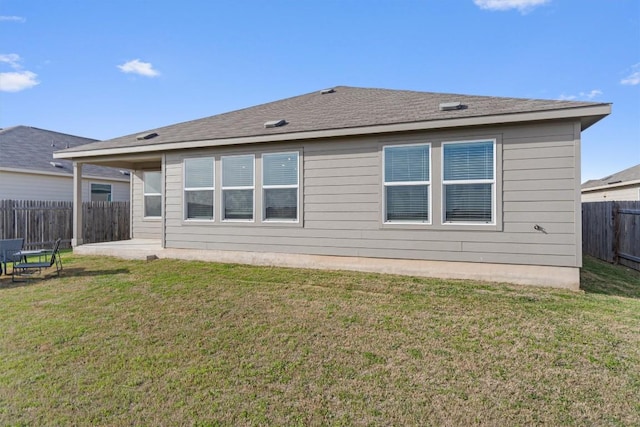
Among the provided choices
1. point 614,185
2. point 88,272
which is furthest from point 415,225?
point 614,185

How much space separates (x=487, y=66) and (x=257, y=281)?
11.4 meters

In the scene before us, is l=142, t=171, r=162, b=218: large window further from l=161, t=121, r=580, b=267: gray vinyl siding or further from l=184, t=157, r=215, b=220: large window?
l=184, t=157, r=215, b=220: large window

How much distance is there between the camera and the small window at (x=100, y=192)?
16062mm

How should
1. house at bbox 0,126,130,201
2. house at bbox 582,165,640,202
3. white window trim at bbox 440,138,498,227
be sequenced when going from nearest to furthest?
white window trim at bbox 440,138,498,227
house at bbox 0,126,130,201
house at bbox 582,165,640,202

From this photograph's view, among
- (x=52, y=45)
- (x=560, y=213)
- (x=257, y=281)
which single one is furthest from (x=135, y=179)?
(x=560, y=213)

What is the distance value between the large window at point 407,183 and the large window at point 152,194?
8.22m

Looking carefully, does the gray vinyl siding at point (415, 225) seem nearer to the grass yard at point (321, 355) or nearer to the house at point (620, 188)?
the grass yard at point (321, 355)

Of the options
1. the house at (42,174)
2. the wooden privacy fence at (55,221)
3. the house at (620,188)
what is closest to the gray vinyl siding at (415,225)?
the wooden privacy fence at (55,221)

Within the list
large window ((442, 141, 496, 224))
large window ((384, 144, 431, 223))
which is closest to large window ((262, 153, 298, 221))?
large window ((384, 144, 431, 223))

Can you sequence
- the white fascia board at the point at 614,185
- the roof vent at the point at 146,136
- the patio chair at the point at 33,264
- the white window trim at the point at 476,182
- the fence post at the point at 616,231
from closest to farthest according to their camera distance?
the white window trim at the point at 476,182 → the patio chair at the point at 33,264 → the fence post at the point at 616,231 → the roof vent at the point at 146,136 → the white fascia board at the point at 614,185

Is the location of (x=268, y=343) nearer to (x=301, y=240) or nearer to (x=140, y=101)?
(x=301, y=240)

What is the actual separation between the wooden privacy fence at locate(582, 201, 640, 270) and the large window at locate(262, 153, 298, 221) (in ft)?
26.8

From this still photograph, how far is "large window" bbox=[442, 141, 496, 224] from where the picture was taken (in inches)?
238

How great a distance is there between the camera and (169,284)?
6.12 meters
